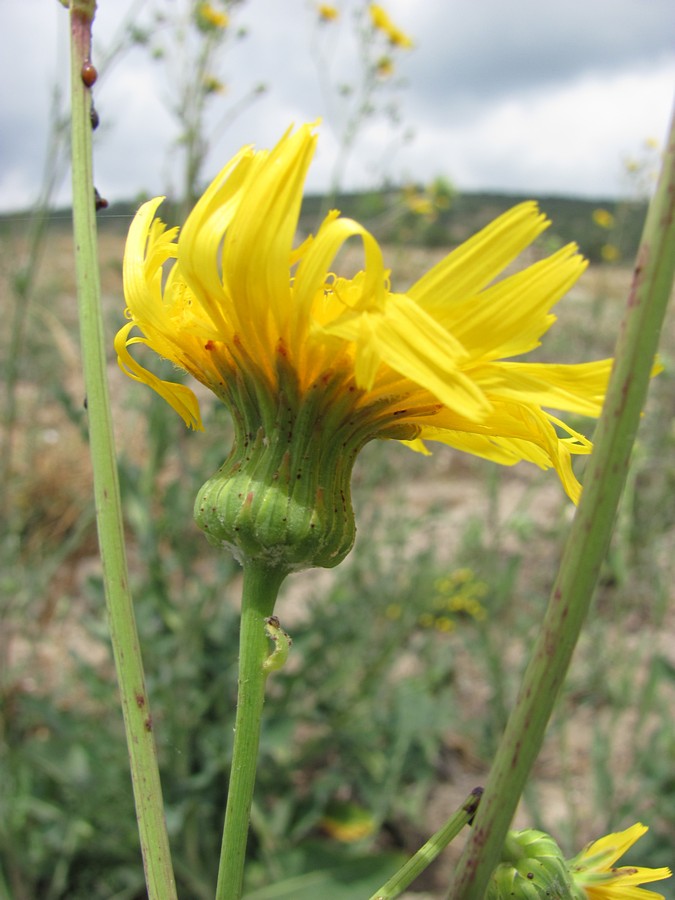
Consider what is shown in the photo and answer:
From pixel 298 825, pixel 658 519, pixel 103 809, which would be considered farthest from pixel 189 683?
pixel 658 519

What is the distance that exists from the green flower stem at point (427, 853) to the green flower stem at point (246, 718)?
0.40 ft

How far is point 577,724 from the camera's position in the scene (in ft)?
16.3

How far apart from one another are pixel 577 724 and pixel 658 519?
1776 mm

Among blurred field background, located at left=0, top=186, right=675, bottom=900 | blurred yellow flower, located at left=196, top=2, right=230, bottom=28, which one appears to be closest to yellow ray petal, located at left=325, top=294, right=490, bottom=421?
blurred field background, located at left=0, top=186, right=675, bottom=900

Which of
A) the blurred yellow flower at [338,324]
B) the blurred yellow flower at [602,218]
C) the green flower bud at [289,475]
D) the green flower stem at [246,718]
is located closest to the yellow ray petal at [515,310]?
the blurred yellow flower at [338,324]

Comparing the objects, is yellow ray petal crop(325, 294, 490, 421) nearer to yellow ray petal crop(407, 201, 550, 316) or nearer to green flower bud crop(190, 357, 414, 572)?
yellow ray petal crop(407, 201, 550, 316)

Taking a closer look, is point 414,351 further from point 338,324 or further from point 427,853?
point 427,853

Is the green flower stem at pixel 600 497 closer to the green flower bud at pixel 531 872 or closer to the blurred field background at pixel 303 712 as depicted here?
the green flower bud at pixel 531 872

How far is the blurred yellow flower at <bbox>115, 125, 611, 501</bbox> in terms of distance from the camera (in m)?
0.71

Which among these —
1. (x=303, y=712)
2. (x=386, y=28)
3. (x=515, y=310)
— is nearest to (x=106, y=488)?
(x=515, y=310)

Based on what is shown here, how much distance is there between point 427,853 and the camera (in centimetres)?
66

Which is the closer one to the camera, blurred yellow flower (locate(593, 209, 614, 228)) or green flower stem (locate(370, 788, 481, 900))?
green flower stem (locate(370, 788, 481, 900))

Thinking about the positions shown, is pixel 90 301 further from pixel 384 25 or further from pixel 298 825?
pixel 384 25

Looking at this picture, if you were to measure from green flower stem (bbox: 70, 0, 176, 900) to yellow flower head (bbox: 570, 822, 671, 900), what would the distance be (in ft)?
1.49
